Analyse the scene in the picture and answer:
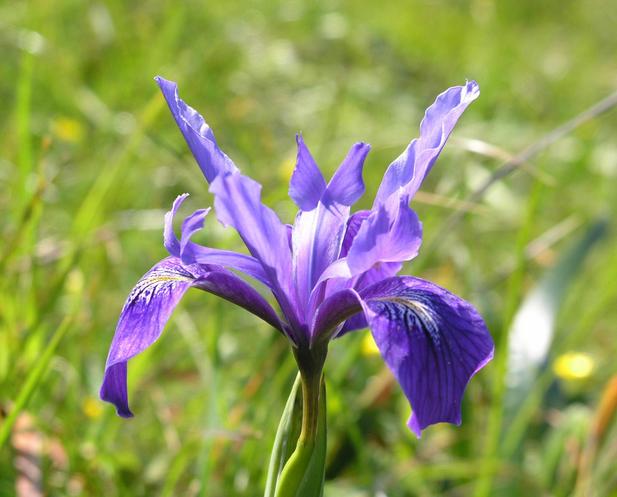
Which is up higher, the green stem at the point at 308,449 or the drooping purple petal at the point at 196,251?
the drooping purple petal at the point at 196,251

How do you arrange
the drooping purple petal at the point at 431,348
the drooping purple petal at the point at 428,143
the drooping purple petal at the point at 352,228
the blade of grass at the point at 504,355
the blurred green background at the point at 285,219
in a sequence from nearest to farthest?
the drooping purple petal at the point at 431,348 → the drooping purple petal at the point at 428,143 → the drooping purple petal at the point at 352,228 → the blade of grass at the point at 504,355 → the blurred green background at the point at 285,219

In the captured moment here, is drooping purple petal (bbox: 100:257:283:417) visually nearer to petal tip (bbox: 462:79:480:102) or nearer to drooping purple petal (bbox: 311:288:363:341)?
drooping purple petal (bbox: 311:288:363:341)

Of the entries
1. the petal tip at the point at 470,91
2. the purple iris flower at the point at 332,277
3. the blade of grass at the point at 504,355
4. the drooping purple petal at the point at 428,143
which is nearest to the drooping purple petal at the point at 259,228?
the purple iris flower at the point at 332,277

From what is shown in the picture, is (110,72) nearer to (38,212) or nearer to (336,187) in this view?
(38,212)

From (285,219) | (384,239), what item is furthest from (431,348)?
(285,219)

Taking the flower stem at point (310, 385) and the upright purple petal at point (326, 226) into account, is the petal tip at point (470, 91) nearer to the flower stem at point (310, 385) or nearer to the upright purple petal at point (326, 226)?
the upright purple petal at point (326, 226)

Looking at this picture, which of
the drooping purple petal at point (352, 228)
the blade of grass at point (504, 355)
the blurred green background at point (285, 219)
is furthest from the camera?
the blurred green background at point (285, 219)

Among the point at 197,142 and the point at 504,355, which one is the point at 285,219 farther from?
the point at 197,142
